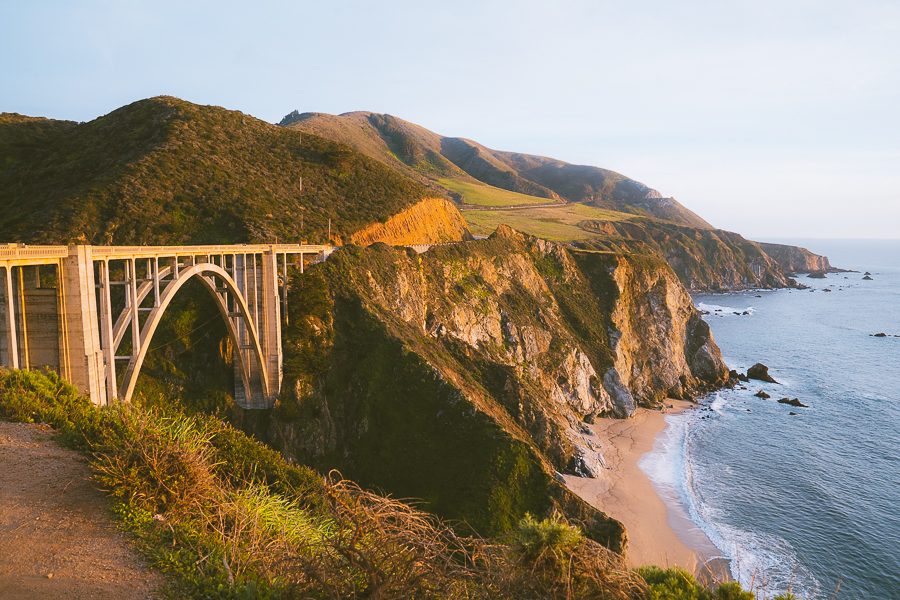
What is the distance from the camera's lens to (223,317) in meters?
29.7

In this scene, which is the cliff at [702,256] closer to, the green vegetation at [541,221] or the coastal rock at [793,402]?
the green vegetation at [541,221]

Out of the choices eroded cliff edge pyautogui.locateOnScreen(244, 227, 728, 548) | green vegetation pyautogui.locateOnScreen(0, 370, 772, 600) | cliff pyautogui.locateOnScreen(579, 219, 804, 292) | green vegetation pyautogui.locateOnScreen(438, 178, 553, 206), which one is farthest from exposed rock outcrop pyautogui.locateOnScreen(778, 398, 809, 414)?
green vegetation pyautogui.locateOnScreen(438, 178, 553, 206)

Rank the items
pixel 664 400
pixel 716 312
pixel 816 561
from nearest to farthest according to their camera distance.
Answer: pixel 816 561 → pixel 664 400 → pixel 716 312

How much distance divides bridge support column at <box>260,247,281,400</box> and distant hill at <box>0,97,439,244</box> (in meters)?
11.6

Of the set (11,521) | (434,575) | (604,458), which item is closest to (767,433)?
(604,458)

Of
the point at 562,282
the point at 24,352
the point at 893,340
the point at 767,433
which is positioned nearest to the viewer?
the point at 24,352

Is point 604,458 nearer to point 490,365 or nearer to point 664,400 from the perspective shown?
point 490,365

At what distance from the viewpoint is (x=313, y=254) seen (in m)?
41.9

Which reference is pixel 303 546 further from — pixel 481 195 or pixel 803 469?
pixel 481 195

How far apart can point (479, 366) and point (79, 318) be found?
3317cm

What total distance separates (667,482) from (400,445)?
22.9 meters

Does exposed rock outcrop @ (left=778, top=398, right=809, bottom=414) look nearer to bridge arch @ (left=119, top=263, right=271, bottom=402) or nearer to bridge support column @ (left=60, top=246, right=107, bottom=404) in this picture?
bridge arch @ (left=119, top=263, right=271, bottom=402)

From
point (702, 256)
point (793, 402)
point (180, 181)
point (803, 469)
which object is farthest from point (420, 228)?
point (702, 256)

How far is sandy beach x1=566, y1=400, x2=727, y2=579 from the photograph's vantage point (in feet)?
96.5
